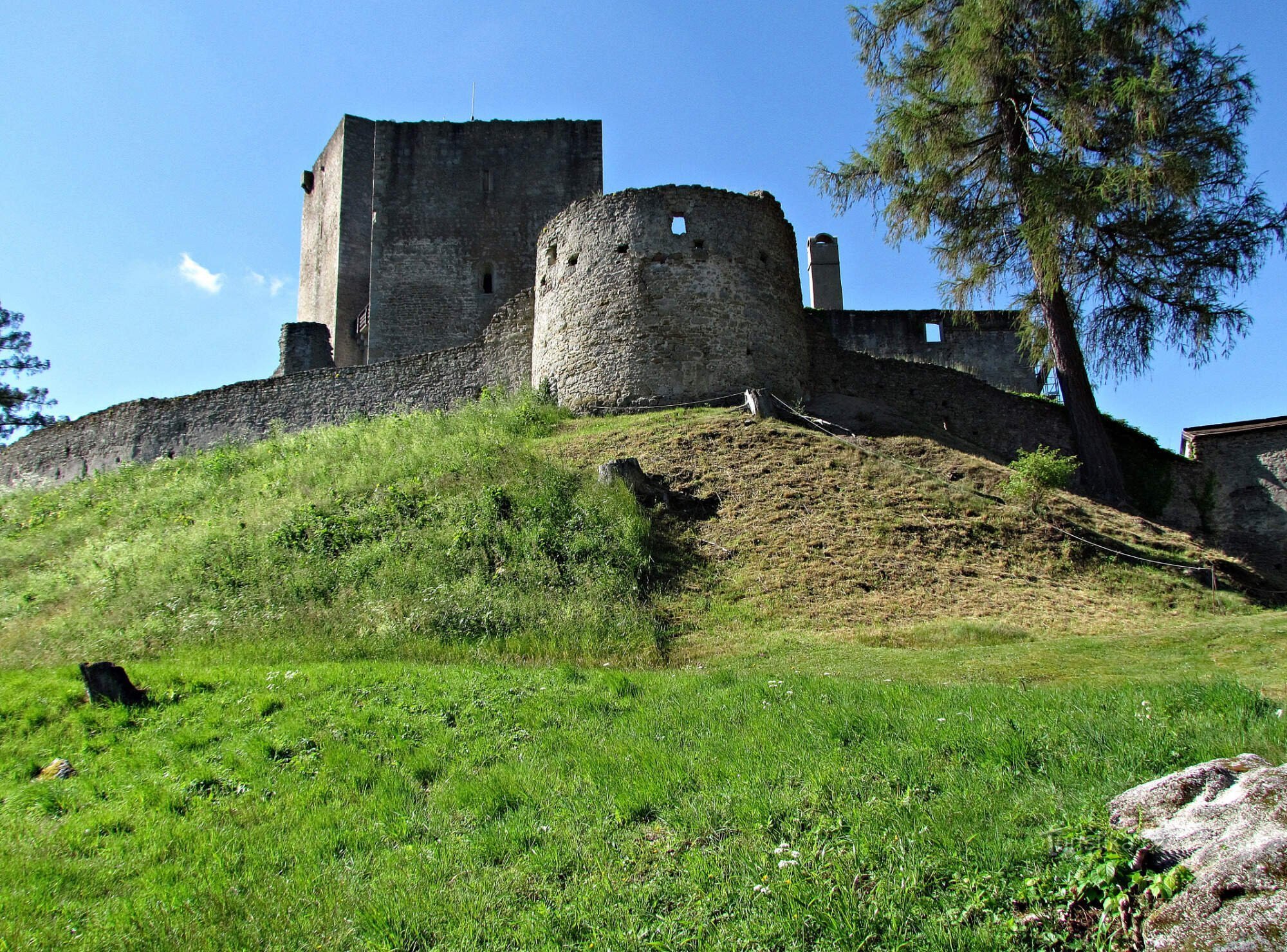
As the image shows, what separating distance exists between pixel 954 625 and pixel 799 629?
1512mm

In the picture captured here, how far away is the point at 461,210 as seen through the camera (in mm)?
26781

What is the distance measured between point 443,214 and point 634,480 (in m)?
17.5

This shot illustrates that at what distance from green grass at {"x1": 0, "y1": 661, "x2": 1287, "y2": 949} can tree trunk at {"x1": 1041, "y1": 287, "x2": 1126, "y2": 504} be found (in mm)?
11279

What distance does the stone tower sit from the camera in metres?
28.6

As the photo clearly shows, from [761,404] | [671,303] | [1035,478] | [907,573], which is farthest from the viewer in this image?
[671,303]

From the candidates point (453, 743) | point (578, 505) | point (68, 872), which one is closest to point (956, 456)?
point (578, 505)

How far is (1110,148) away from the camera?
49.3 ft

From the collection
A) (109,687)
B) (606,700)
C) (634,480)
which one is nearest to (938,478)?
(634,480)

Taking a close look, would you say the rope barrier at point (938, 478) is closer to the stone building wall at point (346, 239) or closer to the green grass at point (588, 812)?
the green grass at point (588, 812)

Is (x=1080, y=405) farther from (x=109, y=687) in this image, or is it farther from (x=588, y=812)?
(x=109, y=687)

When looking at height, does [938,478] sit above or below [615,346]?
below

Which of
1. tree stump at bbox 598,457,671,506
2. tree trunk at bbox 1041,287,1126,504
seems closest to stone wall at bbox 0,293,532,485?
tree stump at bbox 598,457,671,506

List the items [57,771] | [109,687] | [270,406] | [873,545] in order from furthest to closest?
[270,406] → [873,545] → [109,687] → [57,771]

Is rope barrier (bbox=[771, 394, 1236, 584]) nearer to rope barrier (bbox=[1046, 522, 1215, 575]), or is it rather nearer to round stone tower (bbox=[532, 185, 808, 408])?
rope barrier (bbox=[1046, 522, 1215, 575])
